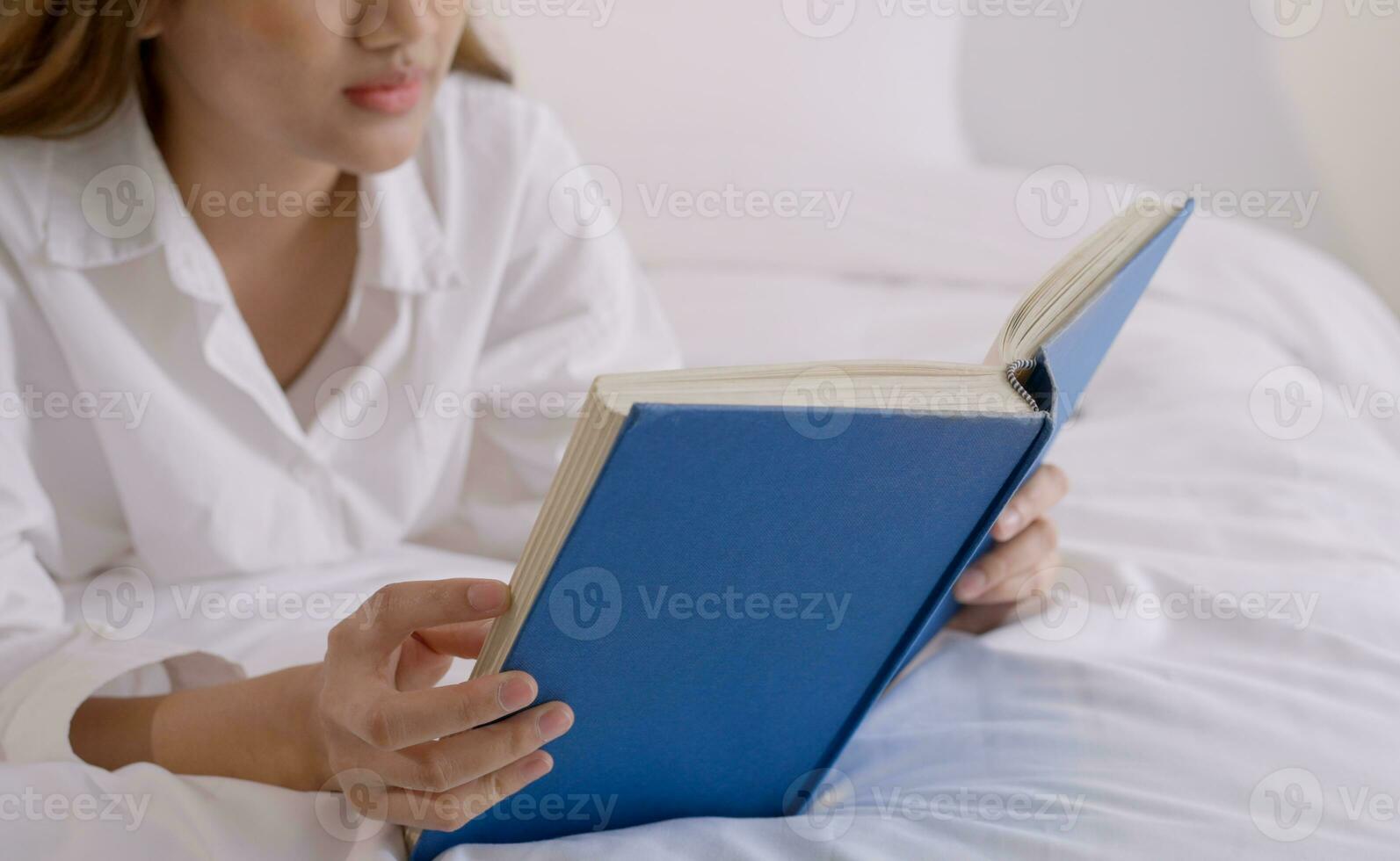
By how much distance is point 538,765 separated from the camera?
0.52 m

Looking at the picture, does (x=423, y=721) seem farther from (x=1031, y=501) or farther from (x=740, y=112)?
(x=740, y=112)

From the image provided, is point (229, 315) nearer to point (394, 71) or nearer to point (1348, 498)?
point (394, 71)

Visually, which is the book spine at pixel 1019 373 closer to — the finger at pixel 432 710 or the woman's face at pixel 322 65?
the finger at pixel 432 710

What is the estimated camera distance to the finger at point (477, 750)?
50 centimetres

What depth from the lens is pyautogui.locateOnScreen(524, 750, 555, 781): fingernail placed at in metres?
0.52

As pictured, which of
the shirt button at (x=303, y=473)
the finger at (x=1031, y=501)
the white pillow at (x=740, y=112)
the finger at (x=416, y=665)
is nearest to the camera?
the finger at (x=416, y=665)

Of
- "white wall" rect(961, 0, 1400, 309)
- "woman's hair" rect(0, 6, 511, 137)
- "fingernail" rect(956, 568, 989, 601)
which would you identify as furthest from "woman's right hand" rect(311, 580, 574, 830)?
"white wall" rect(961, 0, 1400, 309)

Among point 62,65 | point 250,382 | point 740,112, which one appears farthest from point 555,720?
point 740,112

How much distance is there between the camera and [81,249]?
81 cm

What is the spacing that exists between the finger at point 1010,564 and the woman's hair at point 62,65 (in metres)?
0.65

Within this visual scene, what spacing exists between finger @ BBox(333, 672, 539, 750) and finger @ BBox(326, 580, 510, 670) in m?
0.02

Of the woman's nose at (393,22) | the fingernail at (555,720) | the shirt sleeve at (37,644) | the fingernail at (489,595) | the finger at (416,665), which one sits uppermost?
the woman's nose at (393,22)

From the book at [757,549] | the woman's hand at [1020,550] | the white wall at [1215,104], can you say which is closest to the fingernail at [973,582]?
the woman's hand at [1020,550]

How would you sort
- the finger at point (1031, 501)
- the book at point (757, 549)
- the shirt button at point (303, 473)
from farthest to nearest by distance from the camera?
the shirt button at point (303, 473)
the finger at point (1031, 501)
the book at point (757, 549)
